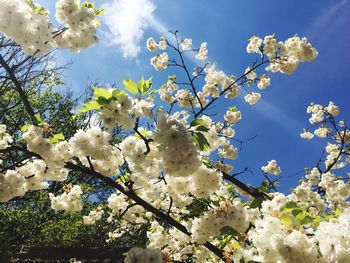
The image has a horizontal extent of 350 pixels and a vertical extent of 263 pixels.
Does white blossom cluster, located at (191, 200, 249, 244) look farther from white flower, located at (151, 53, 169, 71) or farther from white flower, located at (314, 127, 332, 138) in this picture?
white flower, located at (314, 127, 332, 138)

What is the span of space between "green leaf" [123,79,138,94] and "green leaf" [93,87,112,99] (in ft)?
1.02

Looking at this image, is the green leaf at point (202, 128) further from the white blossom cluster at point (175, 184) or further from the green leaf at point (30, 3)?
the green leaf at point (30, 3)

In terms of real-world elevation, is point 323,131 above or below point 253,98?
below

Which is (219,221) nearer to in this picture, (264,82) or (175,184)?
(175,184)

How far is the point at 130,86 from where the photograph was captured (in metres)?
3.91

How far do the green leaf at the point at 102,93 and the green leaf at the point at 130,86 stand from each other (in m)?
0.31

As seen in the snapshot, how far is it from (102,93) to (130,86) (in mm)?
395

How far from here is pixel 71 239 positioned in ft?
39.7

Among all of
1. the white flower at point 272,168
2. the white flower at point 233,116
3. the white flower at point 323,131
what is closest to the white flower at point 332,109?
the white flower at point 323,131

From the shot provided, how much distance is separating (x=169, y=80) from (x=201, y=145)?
22.2ft

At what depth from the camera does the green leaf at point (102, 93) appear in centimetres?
358

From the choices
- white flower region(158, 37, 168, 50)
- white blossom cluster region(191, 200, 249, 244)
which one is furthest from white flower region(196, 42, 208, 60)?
white blossom cluster region(191, 200, 249, 244)

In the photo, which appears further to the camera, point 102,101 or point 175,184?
point 175,184

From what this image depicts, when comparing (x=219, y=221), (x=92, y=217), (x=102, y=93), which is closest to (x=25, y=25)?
(x=102, y=93)
